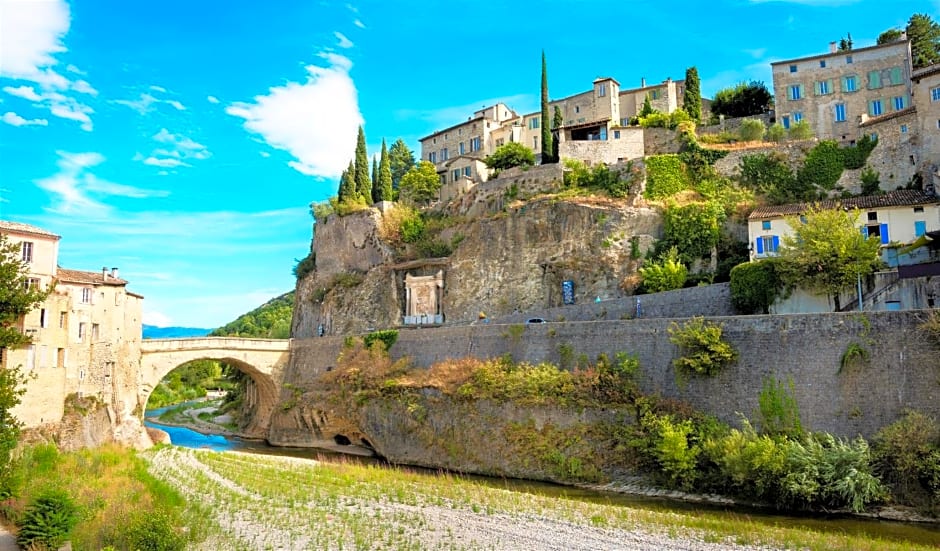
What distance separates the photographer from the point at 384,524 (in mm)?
20016

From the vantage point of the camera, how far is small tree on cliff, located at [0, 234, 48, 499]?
25.9m

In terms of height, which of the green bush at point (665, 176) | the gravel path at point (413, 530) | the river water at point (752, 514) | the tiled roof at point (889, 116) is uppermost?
the tiled roof at point (889, 116)

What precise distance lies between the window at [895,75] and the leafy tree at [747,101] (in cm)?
940

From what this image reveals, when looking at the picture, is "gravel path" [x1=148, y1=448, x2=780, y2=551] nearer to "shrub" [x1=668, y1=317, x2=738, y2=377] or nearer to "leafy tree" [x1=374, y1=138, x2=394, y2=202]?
"shrub" [x1=668, y1=317, x2=738, y2=377]

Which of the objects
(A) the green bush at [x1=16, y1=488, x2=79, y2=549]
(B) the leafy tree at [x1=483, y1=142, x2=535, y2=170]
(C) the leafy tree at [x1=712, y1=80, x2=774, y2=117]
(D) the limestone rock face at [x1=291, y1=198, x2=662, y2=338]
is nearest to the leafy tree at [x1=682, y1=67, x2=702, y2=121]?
(C) the leafy tree at [x1=712, y1=80, x2=774, y2=117]

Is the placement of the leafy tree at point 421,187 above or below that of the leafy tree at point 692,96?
below

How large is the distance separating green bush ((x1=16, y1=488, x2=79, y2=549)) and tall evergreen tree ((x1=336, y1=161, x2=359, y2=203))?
4046 cm

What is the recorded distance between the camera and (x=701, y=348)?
26.5 m

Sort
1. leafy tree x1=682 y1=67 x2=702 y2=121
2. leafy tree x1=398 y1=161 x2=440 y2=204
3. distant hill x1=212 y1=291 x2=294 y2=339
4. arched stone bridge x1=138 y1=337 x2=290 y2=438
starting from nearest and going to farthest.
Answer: arched stone bridge x1=138 y1=337 x2=290 y2=438, leafy tree x1=682 y1=67 x2=702 y2=121, leafy tree x1=398 y1=161 x2=440 y2=204, distant hill x1=212 y1=291 x2=294 y2=339

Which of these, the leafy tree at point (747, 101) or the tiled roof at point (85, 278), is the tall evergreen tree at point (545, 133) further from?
the tiled roof at point (85, 278)

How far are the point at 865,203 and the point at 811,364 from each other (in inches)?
563

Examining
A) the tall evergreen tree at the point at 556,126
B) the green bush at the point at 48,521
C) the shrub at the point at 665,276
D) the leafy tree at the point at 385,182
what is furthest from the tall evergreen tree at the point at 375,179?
the green bush at the point at 48,521

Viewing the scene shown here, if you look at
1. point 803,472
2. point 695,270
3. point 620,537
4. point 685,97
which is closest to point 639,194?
point 695,270

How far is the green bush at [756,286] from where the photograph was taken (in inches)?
1199
